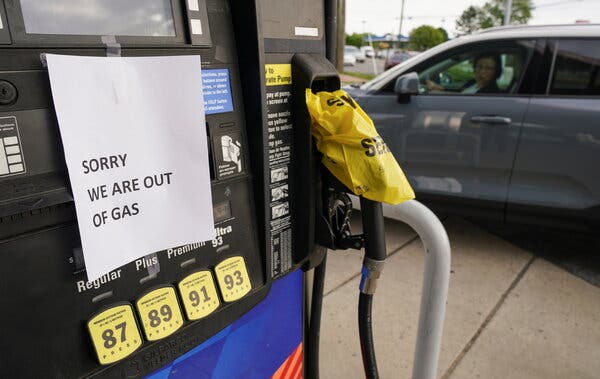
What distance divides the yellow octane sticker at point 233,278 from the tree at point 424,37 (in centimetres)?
5062

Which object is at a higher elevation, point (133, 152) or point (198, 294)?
point (133, 152)

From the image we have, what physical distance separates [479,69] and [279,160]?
311cm

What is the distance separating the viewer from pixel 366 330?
1174 millimetres

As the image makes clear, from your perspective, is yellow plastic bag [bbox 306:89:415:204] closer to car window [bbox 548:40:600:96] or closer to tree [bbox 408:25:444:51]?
car window [bbox 548:40:600:96]

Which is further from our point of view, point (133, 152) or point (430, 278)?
point (430, 278)

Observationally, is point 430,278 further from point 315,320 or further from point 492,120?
point 492,120

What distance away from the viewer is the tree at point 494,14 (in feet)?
137

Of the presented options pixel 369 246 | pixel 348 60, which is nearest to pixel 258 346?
pixel 369 246

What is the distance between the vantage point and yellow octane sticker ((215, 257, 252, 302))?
0.92 metres

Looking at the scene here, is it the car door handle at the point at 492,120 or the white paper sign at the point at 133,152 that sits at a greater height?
the white paper sign at the point at 133,152

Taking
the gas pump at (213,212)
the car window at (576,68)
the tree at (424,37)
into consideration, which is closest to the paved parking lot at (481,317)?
the car window at (576,68)

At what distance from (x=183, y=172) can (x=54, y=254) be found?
0.23 m

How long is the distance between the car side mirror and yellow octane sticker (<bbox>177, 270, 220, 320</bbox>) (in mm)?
2986

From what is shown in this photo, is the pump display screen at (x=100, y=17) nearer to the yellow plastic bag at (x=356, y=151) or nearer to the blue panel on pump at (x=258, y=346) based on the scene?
the yellow plastic bag at (x=356, y=151)
